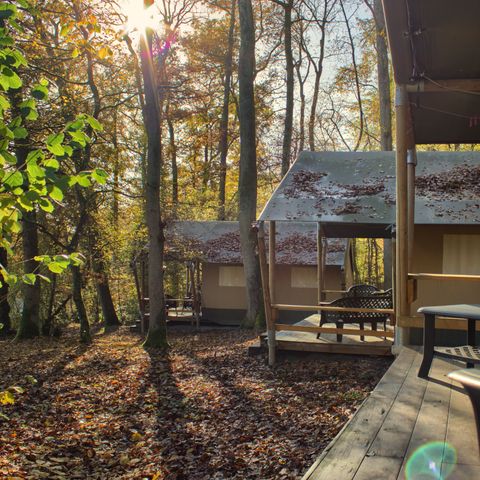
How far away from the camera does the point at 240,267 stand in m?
22.4

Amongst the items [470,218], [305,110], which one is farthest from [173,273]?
[470,218]

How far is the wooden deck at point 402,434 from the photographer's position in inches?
115

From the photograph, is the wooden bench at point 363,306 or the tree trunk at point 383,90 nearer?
the wooden bench at point 363,306

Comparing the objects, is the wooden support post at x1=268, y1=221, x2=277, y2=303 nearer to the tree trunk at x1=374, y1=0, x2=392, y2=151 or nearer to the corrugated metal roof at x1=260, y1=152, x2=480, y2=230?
the corrugated metal roof at x1=260, y1=152, x2=480, y2=230

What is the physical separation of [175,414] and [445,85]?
5576mm

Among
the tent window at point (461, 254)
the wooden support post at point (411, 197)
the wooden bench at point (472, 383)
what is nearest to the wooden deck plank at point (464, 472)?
the wooden bench at point (472, 383)

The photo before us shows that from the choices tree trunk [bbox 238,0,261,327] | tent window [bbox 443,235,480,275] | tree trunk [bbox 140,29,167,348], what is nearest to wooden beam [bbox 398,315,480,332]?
tent window [bbox 443,235,480,275]

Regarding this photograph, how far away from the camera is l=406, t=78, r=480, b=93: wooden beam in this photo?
618 centimetres

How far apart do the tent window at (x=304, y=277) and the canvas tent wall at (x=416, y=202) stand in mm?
8781

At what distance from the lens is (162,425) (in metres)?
7.35

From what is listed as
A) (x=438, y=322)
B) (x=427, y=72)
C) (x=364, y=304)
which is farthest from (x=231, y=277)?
(x=427, y=72)

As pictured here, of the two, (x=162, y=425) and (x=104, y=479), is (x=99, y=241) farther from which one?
(x=104, y=479)

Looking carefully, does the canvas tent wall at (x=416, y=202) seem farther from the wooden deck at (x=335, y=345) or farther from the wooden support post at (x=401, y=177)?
the wooden support post at (x=401, y=177)

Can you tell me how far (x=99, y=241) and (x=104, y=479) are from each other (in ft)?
43.3
